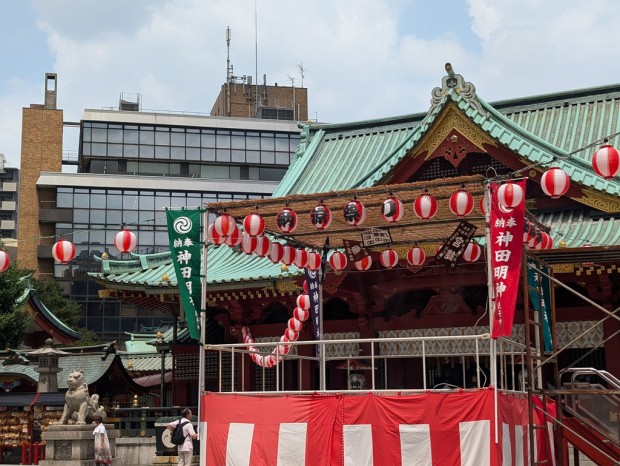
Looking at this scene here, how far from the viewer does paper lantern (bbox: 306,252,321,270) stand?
21.3 meters

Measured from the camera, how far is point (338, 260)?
22266 mm

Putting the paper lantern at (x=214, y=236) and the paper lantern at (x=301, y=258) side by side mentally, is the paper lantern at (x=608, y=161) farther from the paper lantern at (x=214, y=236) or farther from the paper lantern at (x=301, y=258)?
the paper lantern at (x=301, y=258)

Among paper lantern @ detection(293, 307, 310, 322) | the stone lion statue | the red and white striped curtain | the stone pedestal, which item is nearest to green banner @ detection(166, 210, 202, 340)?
the red and white striped curtain

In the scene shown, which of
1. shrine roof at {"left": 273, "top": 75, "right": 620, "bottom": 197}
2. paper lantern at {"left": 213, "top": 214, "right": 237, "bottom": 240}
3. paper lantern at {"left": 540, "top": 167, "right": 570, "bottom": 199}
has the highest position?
shrine roof at {"left": 273, "top": 75, "right": 620, "bottom": 197}

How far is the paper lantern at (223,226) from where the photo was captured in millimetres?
17938

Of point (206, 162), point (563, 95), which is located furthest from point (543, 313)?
point (206, 162)

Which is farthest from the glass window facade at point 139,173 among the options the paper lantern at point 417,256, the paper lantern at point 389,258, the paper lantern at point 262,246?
the paper lantern at point 262,246

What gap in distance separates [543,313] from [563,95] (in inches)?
444

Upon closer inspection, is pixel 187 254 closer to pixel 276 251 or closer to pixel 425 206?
pixel 276 251

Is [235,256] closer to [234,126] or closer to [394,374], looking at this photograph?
[394,374]

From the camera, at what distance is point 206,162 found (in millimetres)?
73000

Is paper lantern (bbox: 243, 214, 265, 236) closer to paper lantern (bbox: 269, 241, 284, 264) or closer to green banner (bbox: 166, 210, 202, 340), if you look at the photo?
green banner (bbox: 166, 210, 202, 340)

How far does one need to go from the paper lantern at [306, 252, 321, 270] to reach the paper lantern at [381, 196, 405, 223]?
432 centimetres

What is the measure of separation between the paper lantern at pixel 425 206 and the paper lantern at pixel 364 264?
15.7ft
